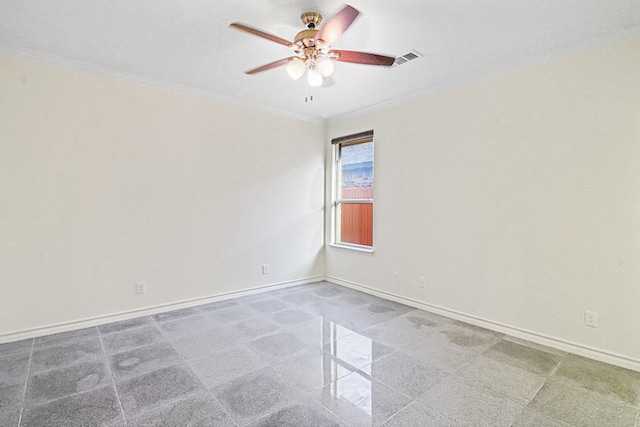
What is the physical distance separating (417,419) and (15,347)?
A: 10.6ft

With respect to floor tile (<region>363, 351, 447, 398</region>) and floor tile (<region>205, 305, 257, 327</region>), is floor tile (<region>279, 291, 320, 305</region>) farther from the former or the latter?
floor tile (<region>363, 351, 447, 398</region>)

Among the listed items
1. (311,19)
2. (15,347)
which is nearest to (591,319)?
(311,19)

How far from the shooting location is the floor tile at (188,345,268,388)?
86.2 inches

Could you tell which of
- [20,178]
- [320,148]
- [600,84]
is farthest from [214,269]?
[600,84]

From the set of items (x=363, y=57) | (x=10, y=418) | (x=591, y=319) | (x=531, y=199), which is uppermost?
(x=363, y=57)

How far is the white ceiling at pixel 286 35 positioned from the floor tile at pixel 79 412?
2.57m

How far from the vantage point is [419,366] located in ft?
7.75

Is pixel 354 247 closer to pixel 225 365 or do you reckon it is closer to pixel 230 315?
pixel 230 315

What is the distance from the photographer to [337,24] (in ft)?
6.31

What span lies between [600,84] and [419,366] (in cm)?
263

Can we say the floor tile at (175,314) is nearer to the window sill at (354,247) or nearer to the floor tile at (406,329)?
the floor tile at (406,329)

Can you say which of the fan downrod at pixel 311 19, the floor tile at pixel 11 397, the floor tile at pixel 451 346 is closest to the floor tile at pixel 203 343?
the floor tile at pixel 11 397

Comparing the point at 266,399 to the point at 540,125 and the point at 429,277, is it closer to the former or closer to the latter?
the point at 429,277

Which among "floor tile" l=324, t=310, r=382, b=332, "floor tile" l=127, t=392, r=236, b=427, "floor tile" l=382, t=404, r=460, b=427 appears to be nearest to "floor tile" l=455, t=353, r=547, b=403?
"floor tile" l=382, t=404, r=460, b=427
